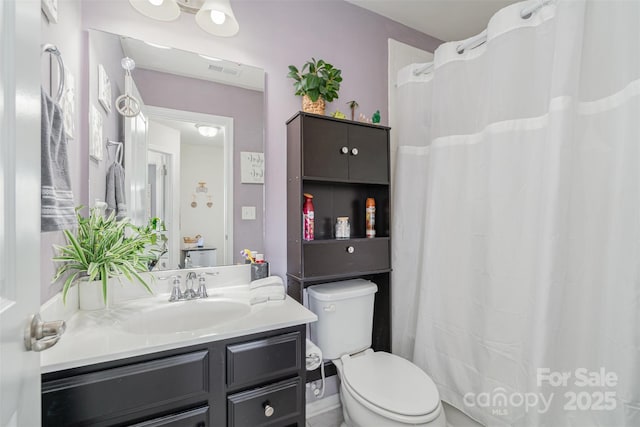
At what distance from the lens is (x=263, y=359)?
1.10 metres

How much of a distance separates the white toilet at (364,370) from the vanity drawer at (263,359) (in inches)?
14.3

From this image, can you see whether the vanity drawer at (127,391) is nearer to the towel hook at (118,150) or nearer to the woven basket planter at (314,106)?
the towel hook at (118,150)

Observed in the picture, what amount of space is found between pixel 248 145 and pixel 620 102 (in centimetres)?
155

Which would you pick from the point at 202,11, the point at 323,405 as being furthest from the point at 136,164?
the point at 323,405

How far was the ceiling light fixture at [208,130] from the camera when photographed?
1515mm

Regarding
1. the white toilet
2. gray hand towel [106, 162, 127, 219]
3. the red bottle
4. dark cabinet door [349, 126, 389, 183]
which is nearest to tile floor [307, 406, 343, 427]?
the white toilet

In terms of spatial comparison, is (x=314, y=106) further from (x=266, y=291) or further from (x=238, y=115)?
(x=266, y=291)

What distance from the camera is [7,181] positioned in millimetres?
510

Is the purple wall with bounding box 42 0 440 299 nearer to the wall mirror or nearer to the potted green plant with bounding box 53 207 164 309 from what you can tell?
the wall mirror

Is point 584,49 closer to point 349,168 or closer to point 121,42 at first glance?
point 349,168

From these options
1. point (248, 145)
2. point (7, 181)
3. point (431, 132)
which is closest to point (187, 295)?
point (248, 145)

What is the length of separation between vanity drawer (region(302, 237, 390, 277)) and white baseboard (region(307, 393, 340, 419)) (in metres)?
0.83

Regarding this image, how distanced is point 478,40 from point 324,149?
927 mm

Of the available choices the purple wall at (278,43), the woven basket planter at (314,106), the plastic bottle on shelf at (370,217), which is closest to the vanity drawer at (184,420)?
the purple wall at (278,43)
